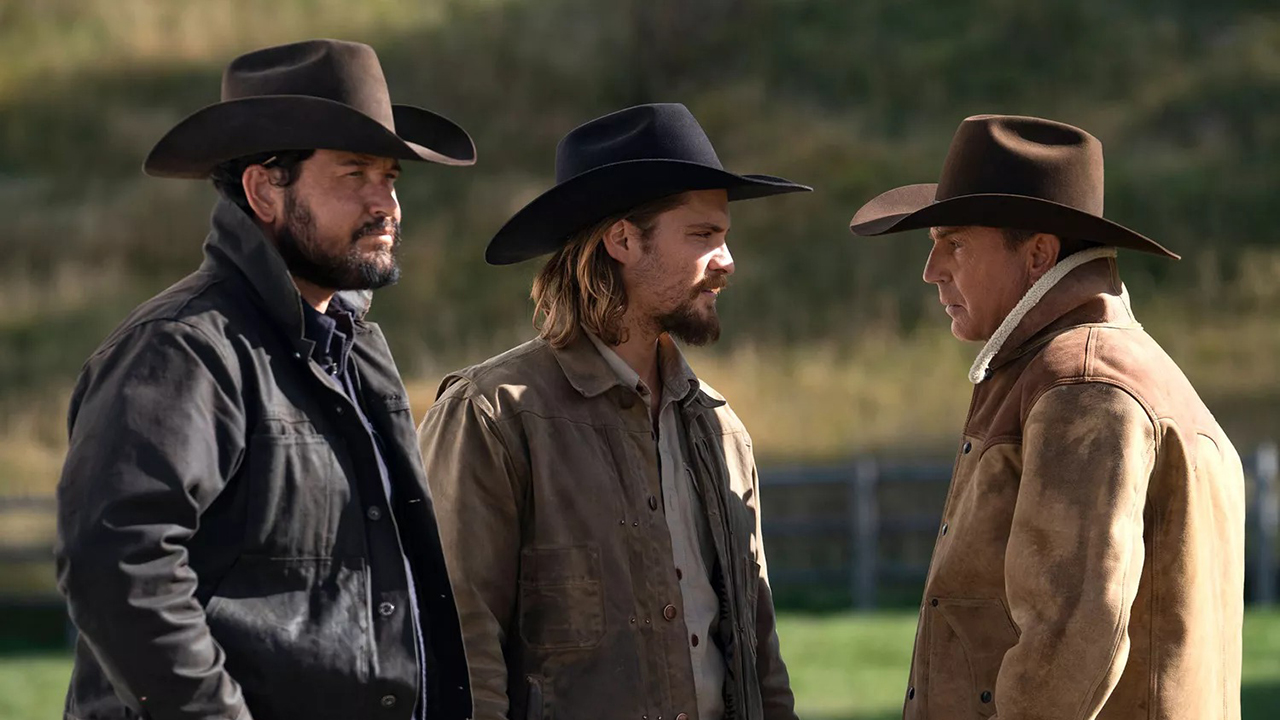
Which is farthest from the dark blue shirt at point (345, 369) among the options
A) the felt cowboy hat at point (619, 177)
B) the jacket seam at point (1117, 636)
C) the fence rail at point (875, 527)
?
the fence rail at point (875, 527)

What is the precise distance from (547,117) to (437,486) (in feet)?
68.0

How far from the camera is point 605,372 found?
399 centimetres

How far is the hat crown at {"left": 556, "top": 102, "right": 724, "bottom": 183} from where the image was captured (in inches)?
159

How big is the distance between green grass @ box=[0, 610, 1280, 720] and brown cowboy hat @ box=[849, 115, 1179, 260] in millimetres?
5213

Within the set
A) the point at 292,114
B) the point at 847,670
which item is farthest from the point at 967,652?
the point at 847,670

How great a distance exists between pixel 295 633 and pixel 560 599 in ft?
2.81

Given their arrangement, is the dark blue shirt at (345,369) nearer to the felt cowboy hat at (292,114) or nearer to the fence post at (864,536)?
the felt cowboy hat at (292,114)

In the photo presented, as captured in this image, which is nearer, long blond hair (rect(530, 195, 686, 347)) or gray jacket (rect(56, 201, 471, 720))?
gray jacket (rect(56, 201, 471, 720))

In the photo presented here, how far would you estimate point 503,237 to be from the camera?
4066 mm

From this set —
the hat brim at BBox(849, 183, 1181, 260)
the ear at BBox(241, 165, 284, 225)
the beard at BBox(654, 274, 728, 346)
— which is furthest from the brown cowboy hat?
the ear at BBox(241, 165, 284, 225)

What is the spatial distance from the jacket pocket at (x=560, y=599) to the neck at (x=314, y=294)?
72 cm

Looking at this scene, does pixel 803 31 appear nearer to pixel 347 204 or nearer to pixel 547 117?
pixel 547 117

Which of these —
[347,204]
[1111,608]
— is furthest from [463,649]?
[1111,608]

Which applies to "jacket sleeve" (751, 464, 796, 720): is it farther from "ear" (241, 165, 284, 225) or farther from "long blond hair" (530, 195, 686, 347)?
"ear" (241, 165, 284, 225)
